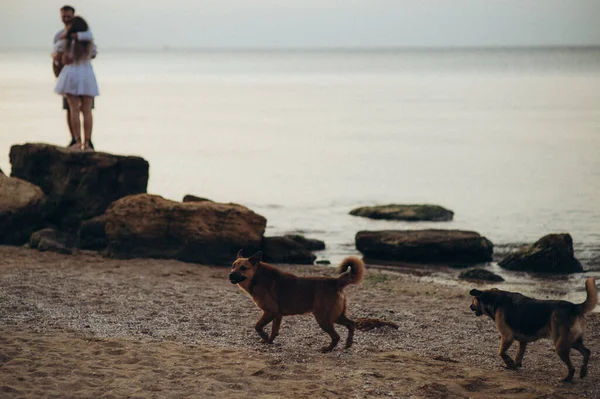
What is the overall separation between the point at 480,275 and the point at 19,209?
8424 mm

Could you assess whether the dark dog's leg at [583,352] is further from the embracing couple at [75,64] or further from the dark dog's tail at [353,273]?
the embracing couple at [75,64]

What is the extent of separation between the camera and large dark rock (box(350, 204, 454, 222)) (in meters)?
23.4

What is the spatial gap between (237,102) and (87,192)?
57.6 metres

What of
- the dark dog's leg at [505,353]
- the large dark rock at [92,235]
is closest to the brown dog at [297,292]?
the dark dog's leg at [505,353]

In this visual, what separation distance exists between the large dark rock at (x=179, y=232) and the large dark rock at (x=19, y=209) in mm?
1835

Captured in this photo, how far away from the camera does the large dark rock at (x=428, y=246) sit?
60.3ft

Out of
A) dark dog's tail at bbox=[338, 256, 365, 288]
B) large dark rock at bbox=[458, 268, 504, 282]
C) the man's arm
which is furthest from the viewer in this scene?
→ the man's arm

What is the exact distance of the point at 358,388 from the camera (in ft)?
29.9

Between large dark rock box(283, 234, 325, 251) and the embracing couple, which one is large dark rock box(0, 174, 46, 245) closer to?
the embracing couple

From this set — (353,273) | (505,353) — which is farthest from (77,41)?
(505,353)

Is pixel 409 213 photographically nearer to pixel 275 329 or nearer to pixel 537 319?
pixel 275 329

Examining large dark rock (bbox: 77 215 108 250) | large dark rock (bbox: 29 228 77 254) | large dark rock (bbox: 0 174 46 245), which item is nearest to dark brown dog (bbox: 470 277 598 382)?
large dark rock (bbox: 29 228 77 254)

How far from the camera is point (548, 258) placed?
58.7 feet

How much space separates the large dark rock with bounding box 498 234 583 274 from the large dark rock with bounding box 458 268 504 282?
1.21m
